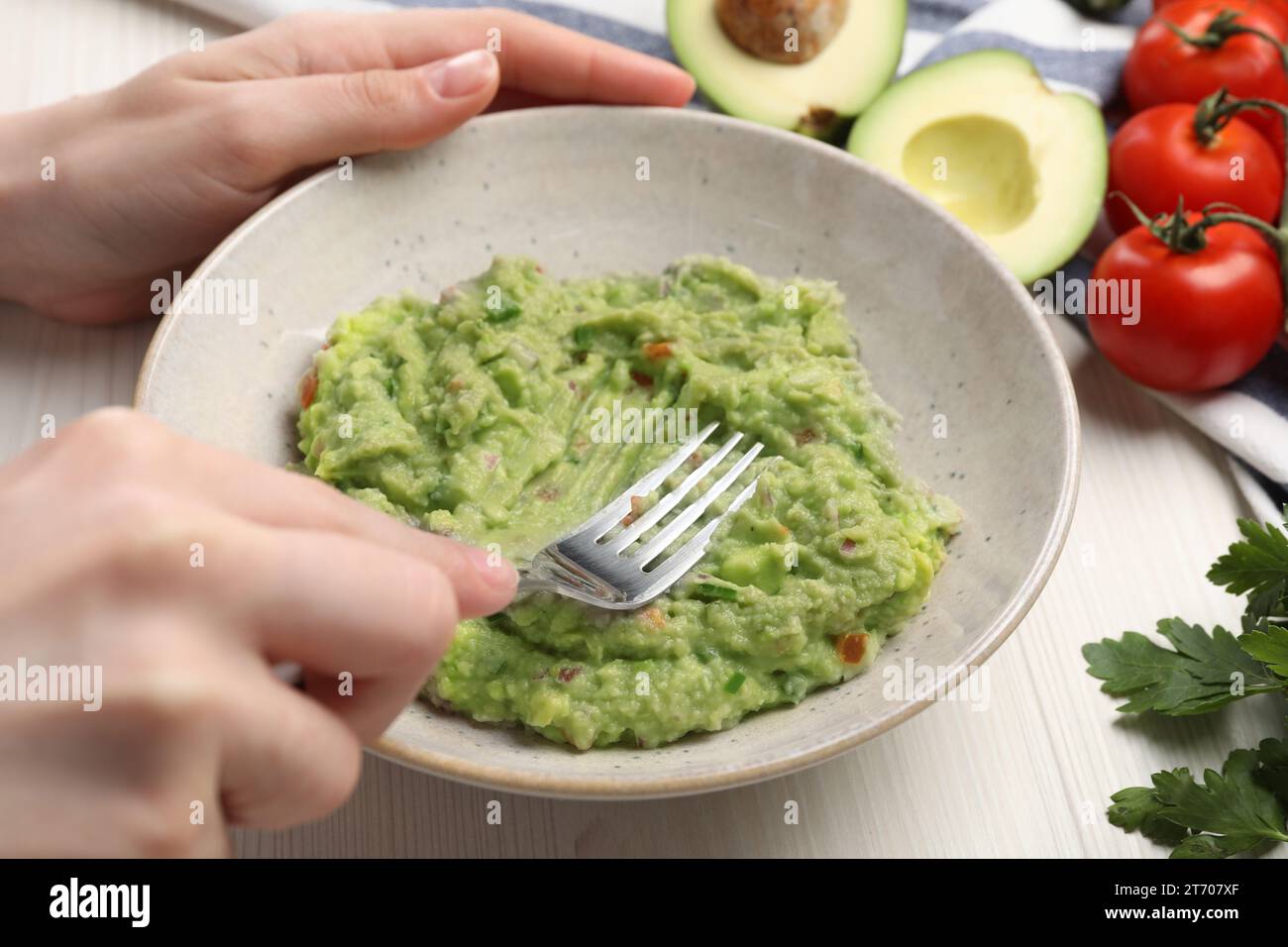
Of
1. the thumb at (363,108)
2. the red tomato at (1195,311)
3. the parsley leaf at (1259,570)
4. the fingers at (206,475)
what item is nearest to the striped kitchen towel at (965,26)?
the red tomato at (1195,311)

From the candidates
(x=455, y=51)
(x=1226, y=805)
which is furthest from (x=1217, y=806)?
(x=455, y=51)

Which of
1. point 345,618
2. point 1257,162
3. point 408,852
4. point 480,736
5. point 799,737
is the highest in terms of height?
point 1257,162

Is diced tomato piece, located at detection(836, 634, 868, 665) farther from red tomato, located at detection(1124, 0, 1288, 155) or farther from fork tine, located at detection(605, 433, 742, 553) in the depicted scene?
red tomato, located at detection(1124, 0, 1288, 155)

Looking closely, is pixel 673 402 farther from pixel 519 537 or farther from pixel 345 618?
pixel 345 618

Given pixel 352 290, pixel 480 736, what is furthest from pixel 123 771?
pixel 352 290

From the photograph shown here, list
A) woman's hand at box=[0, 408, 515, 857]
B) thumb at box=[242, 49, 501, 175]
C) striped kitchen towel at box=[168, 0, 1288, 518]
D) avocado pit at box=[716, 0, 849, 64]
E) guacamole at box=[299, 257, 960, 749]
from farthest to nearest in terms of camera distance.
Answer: striped kitchen towel at box=[168, 0, 1288, 518] → avocado pit at box=[716, 0, 849, 64] → thumb at box=[242, 49, 501, 175] → guacamole at box=[299, 257, 960, 749] → woman's hand at box=[0, 408, 515, 857]

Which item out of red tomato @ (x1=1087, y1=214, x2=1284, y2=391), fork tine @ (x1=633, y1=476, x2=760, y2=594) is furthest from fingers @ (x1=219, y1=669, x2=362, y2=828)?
red tomato @ (x1=1087, y1=214, x2=1284, y2=391)
